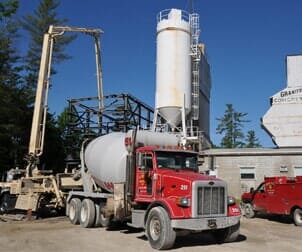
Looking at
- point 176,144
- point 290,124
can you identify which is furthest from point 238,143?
point 176,144

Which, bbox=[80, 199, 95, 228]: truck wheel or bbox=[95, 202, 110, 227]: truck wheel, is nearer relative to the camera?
bbox=[95, 202, 110, 227]: truck wheel

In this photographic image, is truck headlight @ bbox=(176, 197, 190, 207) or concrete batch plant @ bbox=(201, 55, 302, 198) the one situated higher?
concrete batch plant @ bbox=(201, 55, 302, 198)

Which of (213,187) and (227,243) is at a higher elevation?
(213,187)

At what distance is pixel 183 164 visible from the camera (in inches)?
602

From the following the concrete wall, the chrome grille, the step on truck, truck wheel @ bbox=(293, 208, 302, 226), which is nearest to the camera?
the chrome grille

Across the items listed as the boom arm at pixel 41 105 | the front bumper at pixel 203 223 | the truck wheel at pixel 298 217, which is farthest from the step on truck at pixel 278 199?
the boom arm at pixel 41 105

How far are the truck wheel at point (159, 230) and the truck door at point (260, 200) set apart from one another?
11.1 m

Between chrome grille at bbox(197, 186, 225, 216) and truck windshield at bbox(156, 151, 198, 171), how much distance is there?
5.53 feet

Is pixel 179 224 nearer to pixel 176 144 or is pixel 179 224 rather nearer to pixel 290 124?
pixel 176 144

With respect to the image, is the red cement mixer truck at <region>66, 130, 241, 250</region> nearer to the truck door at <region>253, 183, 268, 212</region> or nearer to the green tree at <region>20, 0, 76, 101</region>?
the truck door at <region>253, 183, 268, 212</region>

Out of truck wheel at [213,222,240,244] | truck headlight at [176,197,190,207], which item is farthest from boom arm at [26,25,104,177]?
truck headlight at [176,197,190,207]

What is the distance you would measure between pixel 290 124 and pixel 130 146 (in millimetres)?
25398

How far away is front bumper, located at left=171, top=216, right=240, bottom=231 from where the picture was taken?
43.1 feet

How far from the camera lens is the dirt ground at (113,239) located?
44.3 feet
